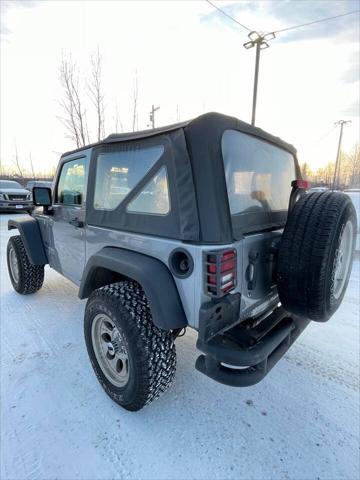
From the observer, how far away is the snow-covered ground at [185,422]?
1.60 metres

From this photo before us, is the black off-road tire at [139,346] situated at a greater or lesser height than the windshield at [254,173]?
lesser

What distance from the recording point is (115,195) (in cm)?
220

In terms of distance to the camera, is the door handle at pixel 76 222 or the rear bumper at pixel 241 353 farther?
the door handle at pixel 76 222

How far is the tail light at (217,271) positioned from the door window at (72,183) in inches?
65.6

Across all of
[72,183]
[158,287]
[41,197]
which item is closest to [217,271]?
[158,287]

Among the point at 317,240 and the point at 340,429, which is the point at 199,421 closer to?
the point at 340,429

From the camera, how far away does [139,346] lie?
1759 millimetres

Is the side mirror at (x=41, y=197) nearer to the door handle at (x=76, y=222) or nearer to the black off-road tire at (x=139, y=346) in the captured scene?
the door handle at (x=76, y=222)

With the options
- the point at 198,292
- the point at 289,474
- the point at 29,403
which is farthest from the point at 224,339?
the point at 29,403

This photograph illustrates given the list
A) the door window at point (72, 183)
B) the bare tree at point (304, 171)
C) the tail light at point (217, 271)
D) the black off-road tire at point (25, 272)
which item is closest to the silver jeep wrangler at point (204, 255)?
the tail light at point (217, 271)

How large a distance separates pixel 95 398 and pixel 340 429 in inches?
70.1

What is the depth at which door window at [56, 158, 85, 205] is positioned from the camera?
270 centimetres

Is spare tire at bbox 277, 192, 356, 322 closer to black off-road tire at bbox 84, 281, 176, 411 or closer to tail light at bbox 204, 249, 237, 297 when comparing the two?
tail light at bbox 204, 249, 237, 297

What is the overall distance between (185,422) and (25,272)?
294 centimetres
